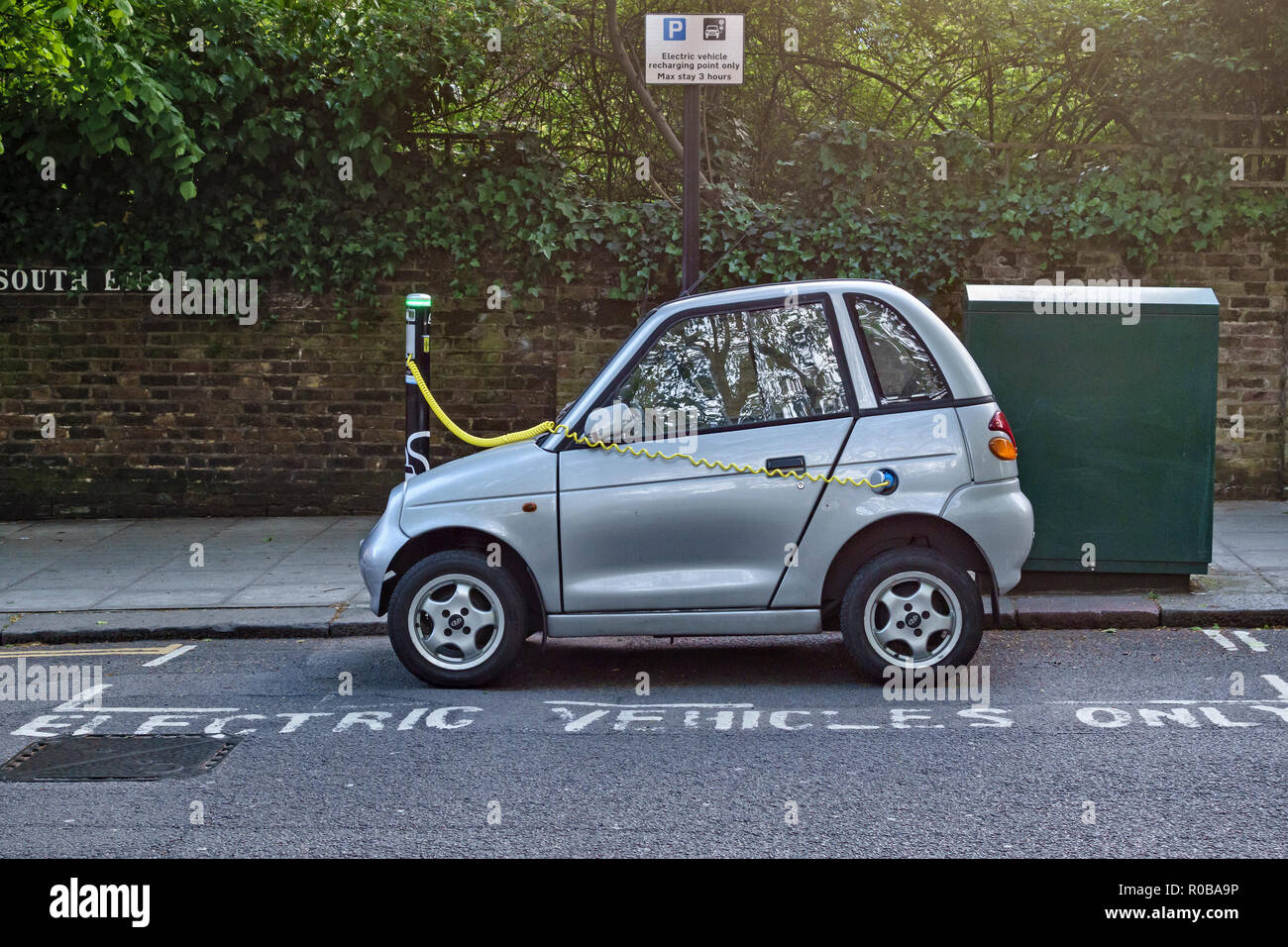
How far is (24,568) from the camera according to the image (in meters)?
10.3

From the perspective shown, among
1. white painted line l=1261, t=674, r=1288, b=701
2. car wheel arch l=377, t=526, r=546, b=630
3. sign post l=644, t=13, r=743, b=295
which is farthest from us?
sign post l=644, t=13, r=743, b=295

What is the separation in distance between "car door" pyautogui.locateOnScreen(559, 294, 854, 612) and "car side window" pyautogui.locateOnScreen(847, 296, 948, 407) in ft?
0.56

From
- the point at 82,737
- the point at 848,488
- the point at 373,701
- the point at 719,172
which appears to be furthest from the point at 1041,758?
the point at 719,172

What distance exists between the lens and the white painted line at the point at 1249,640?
7.59 meters

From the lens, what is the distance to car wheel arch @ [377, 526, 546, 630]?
693 centimetres

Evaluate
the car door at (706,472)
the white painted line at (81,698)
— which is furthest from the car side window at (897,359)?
the white painted line at (81,698)

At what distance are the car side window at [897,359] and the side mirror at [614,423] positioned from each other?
1187 millimetres

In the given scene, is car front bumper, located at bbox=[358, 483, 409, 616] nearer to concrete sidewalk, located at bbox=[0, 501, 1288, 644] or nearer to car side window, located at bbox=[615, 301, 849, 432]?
car side window, located at bbox=[615, 301, 849, 432]

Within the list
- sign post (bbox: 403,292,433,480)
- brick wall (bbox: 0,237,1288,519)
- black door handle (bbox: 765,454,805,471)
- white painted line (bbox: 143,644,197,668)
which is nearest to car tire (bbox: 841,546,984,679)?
black door handle (bbox: 765,454,805,471)

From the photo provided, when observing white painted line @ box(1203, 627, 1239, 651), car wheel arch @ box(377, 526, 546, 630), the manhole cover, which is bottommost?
the manhole cover

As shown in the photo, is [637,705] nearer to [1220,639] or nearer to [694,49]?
[1220,639]

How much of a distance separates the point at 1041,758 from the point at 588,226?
292 inches

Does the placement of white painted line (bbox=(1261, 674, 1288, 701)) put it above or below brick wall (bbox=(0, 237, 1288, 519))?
below

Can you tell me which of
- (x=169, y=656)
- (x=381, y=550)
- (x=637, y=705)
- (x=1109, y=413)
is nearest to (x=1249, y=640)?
(x=1109, y=413)
